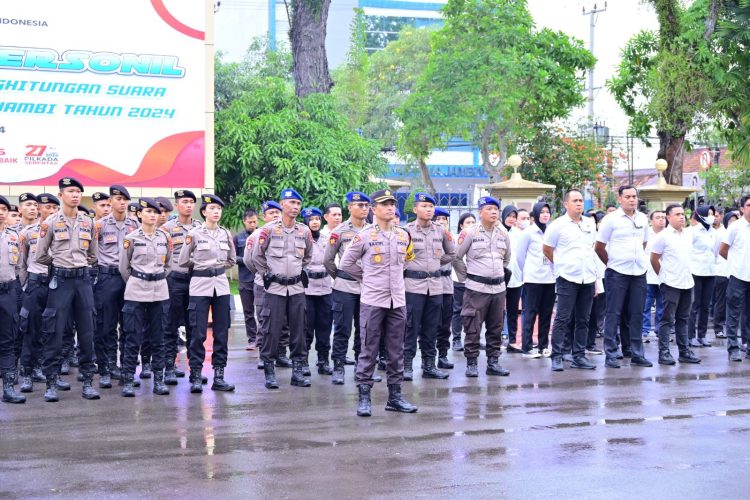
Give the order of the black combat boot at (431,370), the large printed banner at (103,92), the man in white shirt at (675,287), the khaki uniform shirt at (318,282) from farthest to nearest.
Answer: the large printed banner at (103,92)
the man in white shirt at (675,287)
the khaki uniform shirt at (318,282)
the black combat boot at (431,370)

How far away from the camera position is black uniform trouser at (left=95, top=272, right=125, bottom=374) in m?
11.3

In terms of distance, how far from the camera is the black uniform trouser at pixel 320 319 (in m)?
12.2

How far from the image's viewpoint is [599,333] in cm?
1603

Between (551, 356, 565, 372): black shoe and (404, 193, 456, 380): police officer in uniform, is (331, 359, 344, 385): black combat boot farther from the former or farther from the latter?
(551, 356, 565, 372): black shoe

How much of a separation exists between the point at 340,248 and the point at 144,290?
7.60ft

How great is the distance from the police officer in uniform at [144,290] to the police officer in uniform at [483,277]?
3.30 metres

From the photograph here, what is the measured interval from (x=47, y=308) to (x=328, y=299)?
330cm

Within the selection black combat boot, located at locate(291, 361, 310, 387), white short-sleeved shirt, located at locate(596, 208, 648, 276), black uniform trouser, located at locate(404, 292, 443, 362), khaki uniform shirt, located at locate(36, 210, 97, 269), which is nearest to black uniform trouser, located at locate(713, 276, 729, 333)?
white short-sleeved shirt, located at locate(596, 208, 648, 276)

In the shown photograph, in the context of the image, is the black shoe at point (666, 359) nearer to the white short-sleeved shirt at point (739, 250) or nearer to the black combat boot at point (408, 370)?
the white short-sleeved shirt at point (739, 250)

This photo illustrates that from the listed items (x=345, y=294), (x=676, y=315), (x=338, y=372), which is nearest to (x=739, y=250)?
(x=676, y=315)

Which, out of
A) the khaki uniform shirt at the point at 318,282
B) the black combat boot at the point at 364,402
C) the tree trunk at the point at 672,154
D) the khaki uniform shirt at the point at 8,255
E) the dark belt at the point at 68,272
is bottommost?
the black combat boot at the point at 364,402

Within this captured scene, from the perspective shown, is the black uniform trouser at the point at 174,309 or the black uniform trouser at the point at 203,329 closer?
the black uniform trouser at the point at 203,329

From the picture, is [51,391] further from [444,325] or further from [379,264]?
[444,325]

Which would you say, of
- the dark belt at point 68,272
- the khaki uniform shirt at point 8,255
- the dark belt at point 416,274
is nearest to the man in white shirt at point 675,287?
the dark belt at point 416,274
